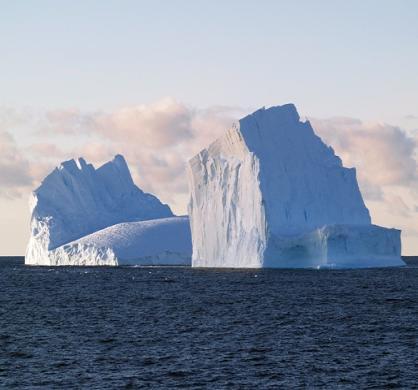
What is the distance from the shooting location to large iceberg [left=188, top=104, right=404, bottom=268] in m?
67.7

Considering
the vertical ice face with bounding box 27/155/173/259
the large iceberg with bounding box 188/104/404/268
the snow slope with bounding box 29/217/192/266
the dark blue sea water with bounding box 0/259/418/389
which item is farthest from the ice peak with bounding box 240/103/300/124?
the vertical ice face with bounding box 27/155/173/259

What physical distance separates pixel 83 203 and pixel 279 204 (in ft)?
116

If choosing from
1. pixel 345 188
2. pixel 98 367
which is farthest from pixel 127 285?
pixel 98 367

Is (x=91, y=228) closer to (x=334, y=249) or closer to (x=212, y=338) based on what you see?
(x=334, y=249)

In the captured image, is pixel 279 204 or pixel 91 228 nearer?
pixel 279 204

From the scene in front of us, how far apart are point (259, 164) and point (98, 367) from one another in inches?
1683

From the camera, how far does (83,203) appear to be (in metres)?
99.4

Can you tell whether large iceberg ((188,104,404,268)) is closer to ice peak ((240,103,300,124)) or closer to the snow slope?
ice peak ((240,103,300,124))

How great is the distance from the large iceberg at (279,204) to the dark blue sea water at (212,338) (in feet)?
35.9

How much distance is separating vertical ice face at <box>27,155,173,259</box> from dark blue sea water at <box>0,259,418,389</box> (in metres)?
38.1

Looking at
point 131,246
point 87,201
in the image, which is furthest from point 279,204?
point 87,201

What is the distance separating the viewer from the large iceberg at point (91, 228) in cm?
9175

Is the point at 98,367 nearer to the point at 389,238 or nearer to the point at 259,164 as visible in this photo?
the point at 259,164

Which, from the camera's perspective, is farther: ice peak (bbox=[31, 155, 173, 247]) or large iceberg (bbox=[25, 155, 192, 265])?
ice peak (bbox=[31, 155, 173, 247])
